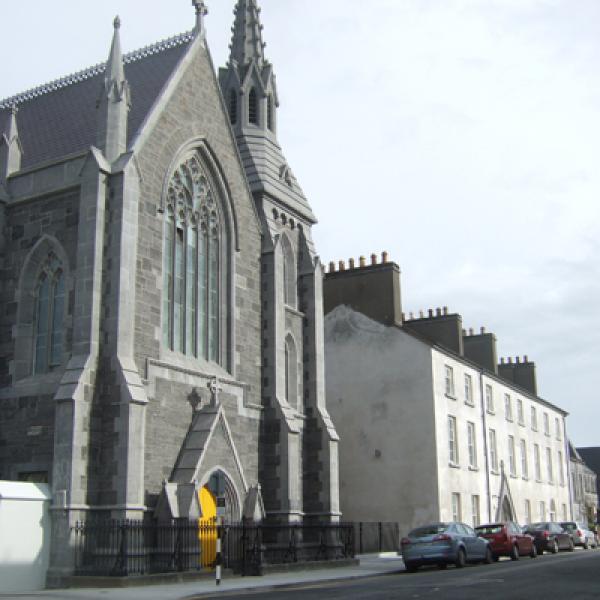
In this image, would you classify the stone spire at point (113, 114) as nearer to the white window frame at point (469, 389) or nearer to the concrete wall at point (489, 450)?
the concrete wall at point (489, 450)

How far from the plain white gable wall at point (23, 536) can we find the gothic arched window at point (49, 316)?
163 inches

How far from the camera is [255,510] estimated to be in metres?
25.0

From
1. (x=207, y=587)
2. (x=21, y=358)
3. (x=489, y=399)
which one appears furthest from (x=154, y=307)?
(x=489, y=399)

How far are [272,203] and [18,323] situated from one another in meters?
10.4

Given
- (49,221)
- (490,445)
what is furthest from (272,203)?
(490,445)

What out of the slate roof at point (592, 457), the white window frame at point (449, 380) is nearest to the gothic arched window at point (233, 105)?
the white window frame at point (449, 380)

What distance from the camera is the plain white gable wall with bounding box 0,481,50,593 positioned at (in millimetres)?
19297

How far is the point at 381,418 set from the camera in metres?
39.0

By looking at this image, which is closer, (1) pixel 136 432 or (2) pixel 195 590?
(2) pixel 195 590

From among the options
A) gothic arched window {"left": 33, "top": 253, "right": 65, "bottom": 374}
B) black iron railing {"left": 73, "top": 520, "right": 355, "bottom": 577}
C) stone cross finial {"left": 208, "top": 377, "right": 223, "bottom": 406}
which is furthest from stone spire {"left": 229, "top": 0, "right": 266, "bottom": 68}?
black iron railing {"left": 73, "top": 520, "right": 355, "bottom": 577}

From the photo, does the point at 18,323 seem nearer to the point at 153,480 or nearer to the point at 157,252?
the point at 157,252

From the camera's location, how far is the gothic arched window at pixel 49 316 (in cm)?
2353

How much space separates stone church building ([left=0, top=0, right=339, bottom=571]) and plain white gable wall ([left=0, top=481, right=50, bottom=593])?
355 millimetres

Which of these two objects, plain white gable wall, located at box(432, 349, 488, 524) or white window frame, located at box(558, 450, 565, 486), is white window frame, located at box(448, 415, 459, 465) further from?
white window frame, located at box(558, 450, 565, 486)
